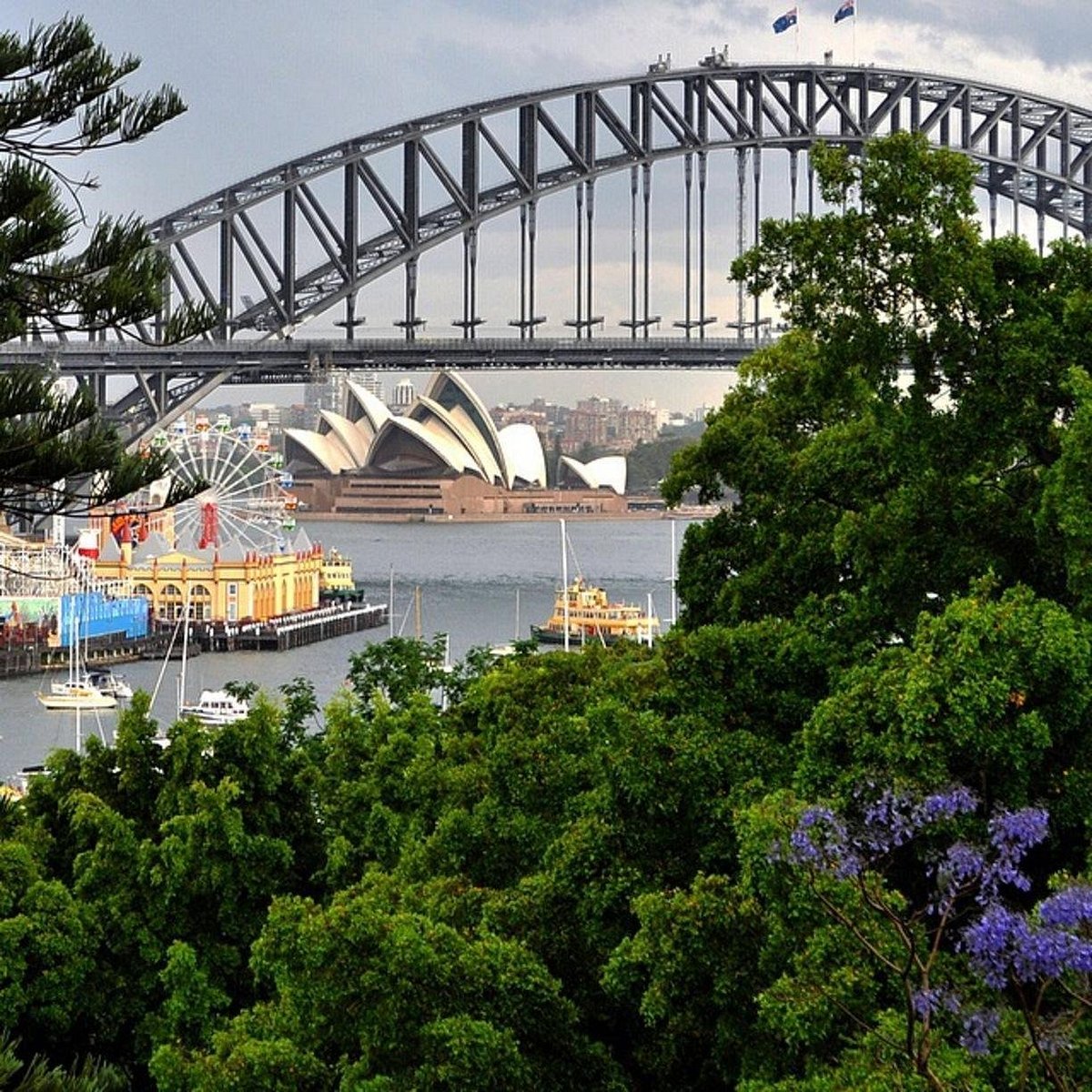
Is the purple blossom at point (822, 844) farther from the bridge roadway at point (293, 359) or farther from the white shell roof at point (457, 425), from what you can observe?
the white shell roof at point (457, 425)

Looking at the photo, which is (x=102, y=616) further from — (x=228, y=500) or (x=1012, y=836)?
(x=1012, y=836)

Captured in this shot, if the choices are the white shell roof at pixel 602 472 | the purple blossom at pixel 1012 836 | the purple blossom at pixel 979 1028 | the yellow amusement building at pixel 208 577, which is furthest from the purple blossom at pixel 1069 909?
the white shell roof at pixel 602 472

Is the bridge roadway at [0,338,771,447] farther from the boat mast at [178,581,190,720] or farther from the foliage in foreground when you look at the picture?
the foliage in foreground

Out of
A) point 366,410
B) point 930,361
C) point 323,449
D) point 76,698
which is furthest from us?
point 323,449

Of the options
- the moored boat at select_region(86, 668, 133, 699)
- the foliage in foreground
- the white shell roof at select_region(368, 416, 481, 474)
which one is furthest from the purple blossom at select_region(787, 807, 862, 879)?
the white shell roof at select_region(368, 416, 481, 474)

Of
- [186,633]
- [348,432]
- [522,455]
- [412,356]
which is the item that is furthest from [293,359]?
[522,455]

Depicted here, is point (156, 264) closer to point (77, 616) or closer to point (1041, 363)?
point (1041, 363)

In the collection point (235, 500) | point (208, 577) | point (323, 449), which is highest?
point (323, 449)

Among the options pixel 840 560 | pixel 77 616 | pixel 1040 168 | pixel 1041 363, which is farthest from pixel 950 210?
pixel 1040 168
